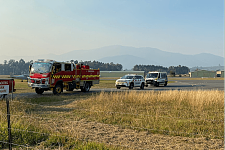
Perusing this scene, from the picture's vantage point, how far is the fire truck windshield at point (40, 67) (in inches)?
787

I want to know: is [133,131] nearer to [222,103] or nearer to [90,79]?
[222,103]

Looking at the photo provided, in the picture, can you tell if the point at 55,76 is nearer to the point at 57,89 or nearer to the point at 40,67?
the point at 57,89

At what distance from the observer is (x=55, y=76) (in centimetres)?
2047

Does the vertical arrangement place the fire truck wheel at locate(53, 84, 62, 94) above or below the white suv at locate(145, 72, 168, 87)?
below

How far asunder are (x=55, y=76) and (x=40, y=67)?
1476 millimetres

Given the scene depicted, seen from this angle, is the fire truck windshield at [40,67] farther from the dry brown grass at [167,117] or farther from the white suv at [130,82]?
the white suv at [130,82]

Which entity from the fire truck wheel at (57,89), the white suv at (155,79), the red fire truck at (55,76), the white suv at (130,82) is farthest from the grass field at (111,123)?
the white suv at (155,79)

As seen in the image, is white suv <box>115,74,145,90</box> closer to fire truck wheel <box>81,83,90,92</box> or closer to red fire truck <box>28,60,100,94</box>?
fire truck wheel <box>81,83,90,92</box>

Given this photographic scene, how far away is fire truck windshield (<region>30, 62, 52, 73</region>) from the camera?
20000 millimetres

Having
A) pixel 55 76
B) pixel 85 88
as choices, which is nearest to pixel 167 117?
pixel 55 76

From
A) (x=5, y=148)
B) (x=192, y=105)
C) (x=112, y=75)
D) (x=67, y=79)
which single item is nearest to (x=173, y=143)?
(x=5, y=148)

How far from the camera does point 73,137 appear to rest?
22.9ft

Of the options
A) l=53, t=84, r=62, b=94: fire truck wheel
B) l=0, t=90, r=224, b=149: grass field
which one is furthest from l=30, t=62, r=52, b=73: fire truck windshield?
l=0, t=90, r=224, b=149: grass field

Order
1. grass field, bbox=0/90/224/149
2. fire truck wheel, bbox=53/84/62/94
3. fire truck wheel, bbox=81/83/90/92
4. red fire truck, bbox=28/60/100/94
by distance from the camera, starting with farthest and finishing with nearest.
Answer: fire truck wheel, bbox=81/83/90/92
fire truck wheel, bbox=53/84/62/94
red fire truck, bbox=28/60/100/94
grass field, bbox=0/90/224/149
